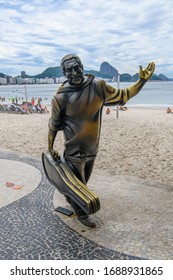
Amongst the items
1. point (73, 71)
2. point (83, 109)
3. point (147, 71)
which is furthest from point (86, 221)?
point (147, 71)

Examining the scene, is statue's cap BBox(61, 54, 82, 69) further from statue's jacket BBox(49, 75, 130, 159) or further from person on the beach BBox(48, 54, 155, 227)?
statue's jacket BBox(49, 75, 130, 159)

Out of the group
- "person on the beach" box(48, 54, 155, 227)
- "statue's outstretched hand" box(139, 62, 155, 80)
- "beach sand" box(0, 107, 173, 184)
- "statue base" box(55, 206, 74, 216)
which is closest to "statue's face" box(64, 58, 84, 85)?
"person on the beach" box(48, 54, 155, 227)

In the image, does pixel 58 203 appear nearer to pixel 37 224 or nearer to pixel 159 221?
pixel 37 224

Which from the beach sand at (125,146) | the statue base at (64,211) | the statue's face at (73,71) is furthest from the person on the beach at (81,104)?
the beach sand at (125,146)

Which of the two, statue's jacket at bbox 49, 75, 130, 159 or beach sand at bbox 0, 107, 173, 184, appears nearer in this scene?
statue's jacket at bbox 49, 75, 130, 159

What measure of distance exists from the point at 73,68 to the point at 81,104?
0.51 metres

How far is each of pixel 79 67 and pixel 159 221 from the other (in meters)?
2.76

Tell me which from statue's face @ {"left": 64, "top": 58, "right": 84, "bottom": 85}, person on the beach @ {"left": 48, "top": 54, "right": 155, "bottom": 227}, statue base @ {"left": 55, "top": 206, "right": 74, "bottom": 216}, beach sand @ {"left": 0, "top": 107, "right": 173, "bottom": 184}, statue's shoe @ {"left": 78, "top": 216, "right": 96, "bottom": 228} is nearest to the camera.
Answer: statue's face @ {"left": 64, "top": 58, "right": 84, "bottom": 85}

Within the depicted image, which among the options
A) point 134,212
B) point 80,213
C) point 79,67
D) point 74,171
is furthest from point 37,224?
point 79,67

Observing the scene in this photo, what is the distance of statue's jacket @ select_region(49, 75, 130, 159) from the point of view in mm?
4023

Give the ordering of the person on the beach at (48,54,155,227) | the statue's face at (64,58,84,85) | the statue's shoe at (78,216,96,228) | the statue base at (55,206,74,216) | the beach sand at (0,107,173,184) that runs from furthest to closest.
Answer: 1. the beach sand at (0,107,173,184)
2. the statue base at (55,206,74,216)
3. the statue's shoe at (78,216,96,228)
4. the person on the beach at (48,54,155,227)
5. the statue's face at (64,58,84,85)

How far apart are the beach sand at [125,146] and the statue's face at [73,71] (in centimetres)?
372

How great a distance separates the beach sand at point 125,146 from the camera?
7547 millimetres

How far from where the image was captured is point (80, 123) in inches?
160
